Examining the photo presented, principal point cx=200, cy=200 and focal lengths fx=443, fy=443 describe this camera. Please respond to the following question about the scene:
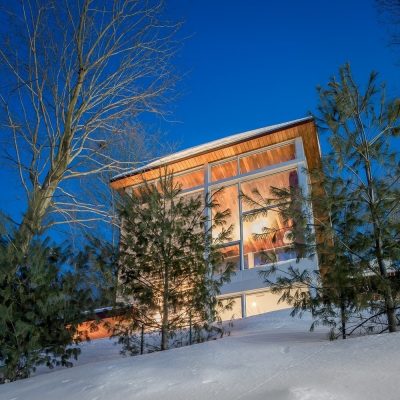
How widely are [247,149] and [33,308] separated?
830cm

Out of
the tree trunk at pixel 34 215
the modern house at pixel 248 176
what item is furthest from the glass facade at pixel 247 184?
the tree trunk at pixel 34 215

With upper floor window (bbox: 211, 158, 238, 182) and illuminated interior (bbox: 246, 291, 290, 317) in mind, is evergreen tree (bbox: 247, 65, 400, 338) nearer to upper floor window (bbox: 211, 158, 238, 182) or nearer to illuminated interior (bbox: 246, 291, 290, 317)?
illuminated interior (bbox: 246, 291, 290, 317)

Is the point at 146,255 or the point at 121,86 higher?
the point at 121,86

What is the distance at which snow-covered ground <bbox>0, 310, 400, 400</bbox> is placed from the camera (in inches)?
105

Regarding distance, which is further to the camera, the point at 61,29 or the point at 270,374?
→ the point at 61,29

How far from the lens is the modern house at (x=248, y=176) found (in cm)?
1073

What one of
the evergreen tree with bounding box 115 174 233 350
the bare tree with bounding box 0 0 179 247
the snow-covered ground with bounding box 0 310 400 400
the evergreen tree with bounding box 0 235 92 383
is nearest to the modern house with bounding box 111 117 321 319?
the bare tree with bounding box 0 0 179 247

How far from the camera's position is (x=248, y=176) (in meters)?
12.3

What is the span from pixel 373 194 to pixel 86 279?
3823 millimetres

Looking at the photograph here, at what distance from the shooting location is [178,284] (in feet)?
19.7

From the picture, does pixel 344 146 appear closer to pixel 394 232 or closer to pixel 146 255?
pixel 394 232

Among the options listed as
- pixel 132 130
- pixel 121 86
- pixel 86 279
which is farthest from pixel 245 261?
pixel 86 279

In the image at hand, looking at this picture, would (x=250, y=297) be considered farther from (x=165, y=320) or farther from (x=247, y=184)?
(x=165, y=320)

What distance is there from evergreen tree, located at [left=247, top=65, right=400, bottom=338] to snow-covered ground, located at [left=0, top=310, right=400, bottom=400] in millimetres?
514
